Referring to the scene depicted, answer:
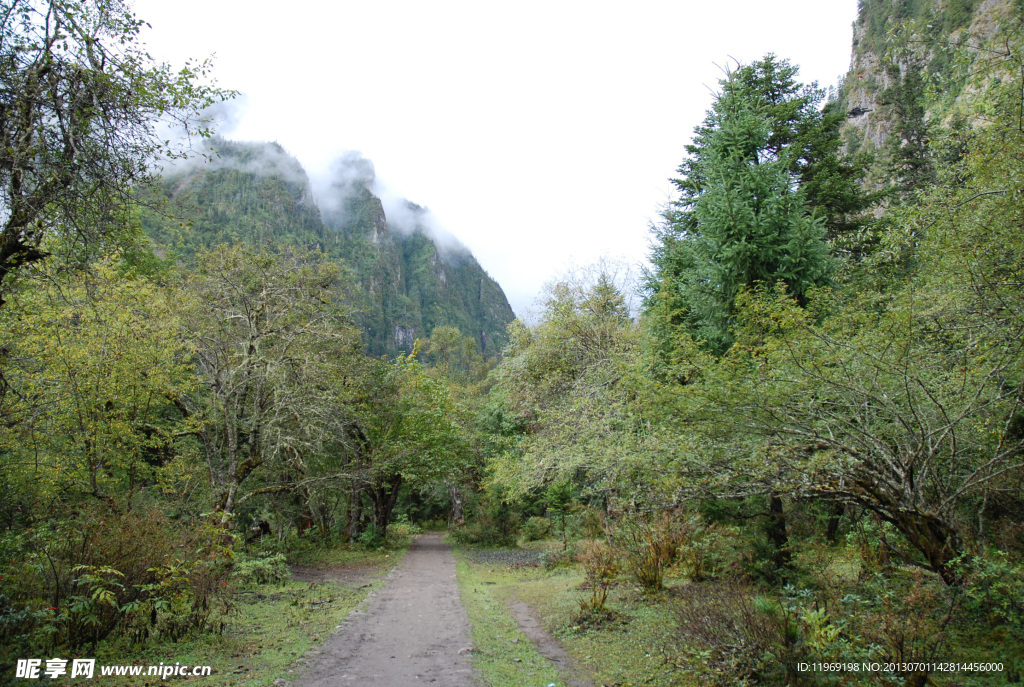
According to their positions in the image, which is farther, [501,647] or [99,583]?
[501,647]

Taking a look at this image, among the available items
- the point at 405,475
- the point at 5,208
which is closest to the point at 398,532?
the point at 405,475

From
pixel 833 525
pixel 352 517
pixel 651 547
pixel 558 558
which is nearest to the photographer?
pixel 651 547

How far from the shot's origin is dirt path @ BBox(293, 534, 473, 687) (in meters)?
5.92

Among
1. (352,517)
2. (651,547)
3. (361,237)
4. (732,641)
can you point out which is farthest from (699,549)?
(361,237)

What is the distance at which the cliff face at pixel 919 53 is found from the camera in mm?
6430

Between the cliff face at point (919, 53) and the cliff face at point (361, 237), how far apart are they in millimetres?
21204

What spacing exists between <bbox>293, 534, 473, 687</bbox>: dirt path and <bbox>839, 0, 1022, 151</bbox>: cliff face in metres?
9.56

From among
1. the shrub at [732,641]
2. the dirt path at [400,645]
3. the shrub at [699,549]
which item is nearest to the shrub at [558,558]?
the dirt path at [400,645]

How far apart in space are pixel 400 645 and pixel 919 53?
10979 mm

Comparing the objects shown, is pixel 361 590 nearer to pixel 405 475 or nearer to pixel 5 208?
pixel 405 475

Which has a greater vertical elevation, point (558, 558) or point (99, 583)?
point (99, 583)

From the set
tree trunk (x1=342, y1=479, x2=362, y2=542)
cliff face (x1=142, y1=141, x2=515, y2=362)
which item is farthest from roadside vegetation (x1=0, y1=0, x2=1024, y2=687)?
cliff face (x1=142, y1=141, x2=515, y2=362)

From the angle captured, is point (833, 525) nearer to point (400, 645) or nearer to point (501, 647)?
point (501, 647)

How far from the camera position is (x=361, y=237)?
486 ft
